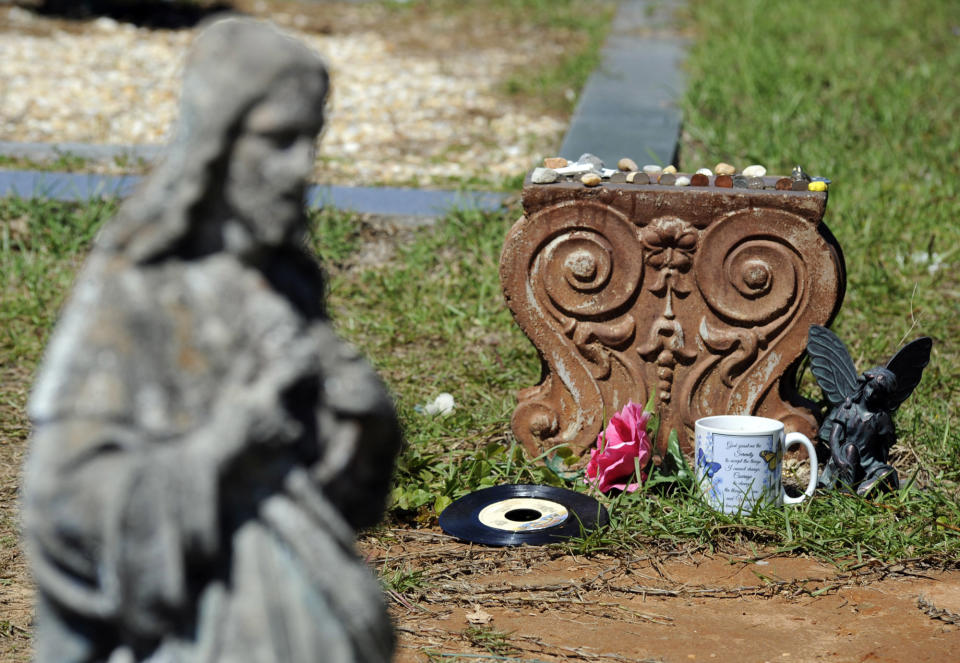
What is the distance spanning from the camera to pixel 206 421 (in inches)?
63.3

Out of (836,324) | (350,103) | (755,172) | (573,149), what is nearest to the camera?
(755,172)

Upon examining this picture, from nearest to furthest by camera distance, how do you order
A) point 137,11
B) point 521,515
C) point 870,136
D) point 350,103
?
1. point 521,515
2. point 870,136
3. point 350,103
4. point 137,11

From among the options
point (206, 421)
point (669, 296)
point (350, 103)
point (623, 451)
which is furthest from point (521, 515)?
point (350, 103)

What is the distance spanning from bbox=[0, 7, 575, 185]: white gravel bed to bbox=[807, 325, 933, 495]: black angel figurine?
3509 millimetres

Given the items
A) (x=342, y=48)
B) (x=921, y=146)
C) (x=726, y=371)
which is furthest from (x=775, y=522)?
(x=342, y=48)

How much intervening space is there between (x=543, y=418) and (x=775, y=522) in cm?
83

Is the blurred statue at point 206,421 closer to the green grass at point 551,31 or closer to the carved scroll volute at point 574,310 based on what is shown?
the carved scroll volute at point 574,310

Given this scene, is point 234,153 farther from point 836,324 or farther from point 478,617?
point 836,324

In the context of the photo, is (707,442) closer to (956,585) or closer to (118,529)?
(956,585)

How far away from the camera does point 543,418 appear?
393 cm

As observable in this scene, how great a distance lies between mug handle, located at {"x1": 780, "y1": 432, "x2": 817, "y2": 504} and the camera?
3602 mm

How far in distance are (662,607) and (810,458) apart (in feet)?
2.54

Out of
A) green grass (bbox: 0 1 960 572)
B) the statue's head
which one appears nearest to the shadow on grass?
green grass (bbox: 0 1 960 572)

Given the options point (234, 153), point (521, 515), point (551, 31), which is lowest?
point (521, 515)
